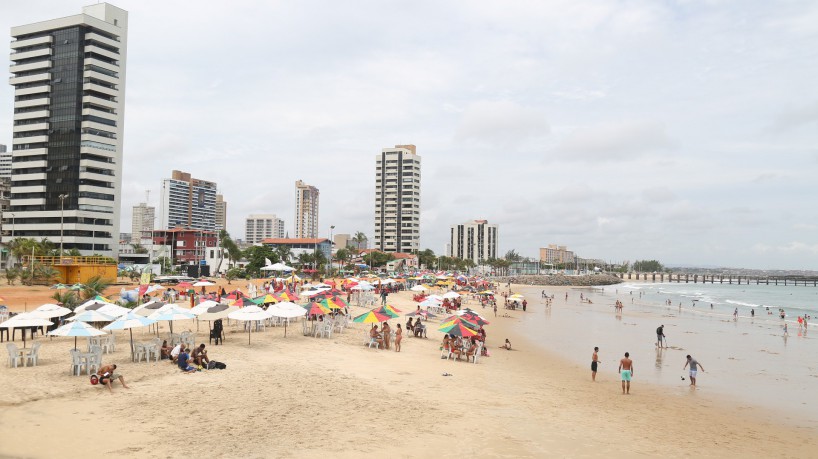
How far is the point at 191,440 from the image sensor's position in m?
8.48

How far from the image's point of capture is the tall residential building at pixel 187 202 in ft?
598

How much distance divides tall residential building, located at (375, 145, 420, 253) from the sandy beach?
383 feet

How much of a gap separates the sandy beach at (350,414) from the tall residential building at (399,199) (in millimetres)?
116835

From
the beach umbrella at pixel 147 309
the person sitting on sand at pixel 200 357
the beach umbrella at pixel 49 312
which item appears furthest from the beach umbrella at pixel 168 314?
the beach umbrella at pixel 49 312

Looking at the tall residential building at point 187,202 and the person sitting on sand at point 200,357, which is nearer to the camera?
the person sitting on sand at point 200,357

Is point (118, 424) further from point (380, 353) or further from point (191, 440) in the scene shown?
point (380, 353)

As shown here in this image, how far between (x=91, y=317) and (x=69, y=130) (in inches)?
2590

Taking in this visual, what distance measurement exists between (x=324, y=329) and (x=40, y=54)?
243ft

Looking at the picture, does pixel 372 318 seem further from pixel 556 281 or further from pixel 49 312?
pixel 556 281

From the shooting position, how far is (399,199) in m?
133

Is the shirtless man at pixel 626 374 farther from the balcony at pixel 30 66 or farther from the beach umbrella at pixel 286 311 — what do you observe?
the balcony at pixel 30 66

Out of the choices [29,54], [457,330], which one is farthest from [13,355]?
[29,54]

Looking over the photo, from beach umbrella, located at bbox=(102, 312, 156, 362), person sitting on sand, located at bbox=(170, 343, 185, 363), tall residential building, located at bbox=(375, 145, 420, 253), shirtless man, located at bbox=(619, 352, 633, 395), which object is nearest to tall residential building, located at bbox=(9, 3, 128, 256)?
beach umbrella, located at bbox=(102, 312, 156, 362)

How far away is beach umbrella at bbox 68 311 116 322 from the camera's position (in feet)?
48.3
